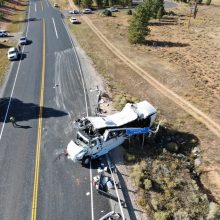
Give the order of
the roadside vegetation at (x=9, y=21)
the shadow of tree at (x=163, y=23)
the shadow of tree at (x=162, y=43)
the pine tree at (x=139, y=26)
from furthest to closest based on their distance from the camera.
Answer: the shadow of tree at (x=163, y=23) → the shadow of tree at (x=162, y=43) → the pine tree at (x=139, y=26) → the roadside vegetation at (x=9, y=21)

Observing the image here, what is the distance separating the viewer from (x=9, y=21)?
261 ft

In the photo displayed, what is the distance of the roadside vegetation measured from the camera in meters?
49.8

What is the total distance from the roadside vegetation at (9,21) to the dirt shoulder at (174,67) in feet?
45.4

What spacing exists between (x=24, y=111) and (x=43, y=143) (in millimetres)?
7140

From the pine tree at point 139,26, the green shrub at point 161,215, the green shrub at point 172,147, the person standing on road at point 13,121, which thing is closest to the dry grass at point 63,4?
the pine tree at point 139,26

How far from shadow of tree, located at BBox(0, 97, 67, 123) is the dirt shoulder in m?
8.23

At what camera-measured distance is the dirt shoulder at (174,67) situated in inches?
1201

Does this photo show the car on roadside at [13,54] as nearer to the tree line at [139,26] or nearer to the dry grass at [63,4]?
the tree line at [139,26]

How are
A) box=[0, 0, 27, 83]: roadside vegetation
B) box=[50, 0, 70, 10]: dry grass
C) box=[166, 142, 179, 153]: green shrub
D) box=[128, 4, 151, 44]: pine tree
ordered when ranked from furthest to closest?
box=[50, 0, 70, 10]: dry grass
box=[128, 4, 151, 44]: pine tree
box=[0, 0, 27, 83]: roadside vegetation
box=[166, 142, 179, 153]: green shrub

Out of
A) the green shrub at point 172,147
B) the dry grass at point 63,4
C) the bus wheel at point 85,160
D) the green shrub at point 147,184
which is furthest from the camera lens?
the dry grass at point 63,4

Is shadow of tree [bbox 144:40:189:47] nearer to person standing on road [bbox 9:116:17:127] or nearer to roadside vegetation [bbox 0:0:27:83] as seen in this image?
roadside vegetation [bbox 0:0:27:83]

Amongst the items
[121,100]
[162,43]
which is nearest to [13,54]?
[121,100]

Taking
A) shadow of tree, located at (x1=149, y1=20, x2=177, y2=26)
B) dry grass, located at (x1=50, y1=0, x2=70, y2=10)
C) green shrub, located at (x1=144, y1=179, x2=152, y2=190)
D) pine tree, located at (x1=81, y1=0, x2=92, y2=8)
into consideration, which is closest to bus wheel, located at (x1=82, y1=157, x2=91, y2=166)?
green shrub, located at (x1=144, y1=179, x2=152, y2=190)

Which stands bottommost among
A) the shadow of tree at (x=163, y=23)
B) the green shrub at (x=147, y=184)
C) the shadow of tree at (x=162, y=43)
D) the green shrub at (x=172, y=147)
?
the green shrub at (x=172, y=147)
